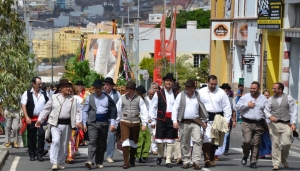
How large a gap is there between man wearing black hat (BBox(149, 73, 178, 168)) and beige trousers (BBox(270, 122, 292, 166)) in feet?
6.86

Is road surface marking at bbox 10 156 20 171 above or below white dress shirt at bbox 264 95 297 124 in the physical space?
below

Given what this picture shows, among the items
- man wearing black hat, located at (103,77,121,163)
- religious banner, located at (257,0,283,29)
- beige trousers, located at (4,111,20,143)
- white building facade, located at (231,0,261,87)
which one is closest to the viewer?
man wearing black hat, located at (103,77,121,163)

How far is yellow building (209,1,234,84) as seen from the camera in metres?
47.0

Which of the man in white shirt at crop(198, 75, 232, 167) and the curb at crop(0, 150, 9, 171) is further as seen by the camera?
the curb at crop(0, 150, 9, 171)

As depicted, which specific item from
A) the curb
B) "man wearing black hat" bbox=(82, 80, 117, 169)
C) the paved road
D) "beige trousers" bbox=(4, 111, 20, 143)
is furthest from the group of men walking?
"beige trousers" bbox=(4, 111, 20, 143)

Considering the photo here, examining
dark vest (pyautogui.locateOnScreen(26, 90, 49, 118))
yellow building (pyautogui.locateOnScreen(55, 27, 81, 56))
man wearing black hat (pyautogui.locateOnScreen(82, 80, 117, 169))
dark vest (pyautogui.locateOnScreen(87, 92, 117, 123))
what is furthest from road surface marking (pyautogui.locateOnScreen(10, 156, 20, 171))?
yellow building (pyautogui.locateOnScreen(55, 27, 81, 56))

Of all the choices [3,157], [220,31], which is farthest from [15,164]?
[220,31]

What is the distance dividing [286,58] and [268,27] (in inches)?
75.5

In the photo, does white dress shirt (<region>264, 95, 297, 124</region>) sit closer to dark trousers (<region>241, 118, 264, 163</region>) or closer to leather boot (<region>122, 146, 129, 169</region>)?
dark trousers (<region>241, 118, 264, 163</region>)

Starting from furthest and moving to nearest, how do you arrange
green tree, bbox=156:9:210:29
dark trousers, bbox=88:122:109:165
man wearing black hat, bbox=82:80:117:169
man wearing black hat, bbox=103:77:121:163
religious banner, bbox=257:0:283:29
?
green tree, bbox=156:9:210:29, religious banner, bbox=257:0:283:29, man wearing black hat, bbox=103:77:121:163, man wearing black hat, bbox=82:80:117:169, dark trousers, bbox=88:122:109:165

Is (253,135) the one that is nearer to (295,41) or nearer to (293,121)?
(293,121)

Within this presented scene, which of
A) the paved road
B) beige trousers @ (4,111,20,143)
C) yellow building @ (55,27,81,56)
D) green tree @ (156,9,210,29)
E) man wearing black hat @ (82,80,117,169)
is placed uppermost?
green tree @ (156,9,210,29)

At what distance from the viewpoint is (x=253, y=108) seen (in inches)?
631

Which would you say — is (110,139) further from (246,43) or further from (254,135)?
(246,43)
